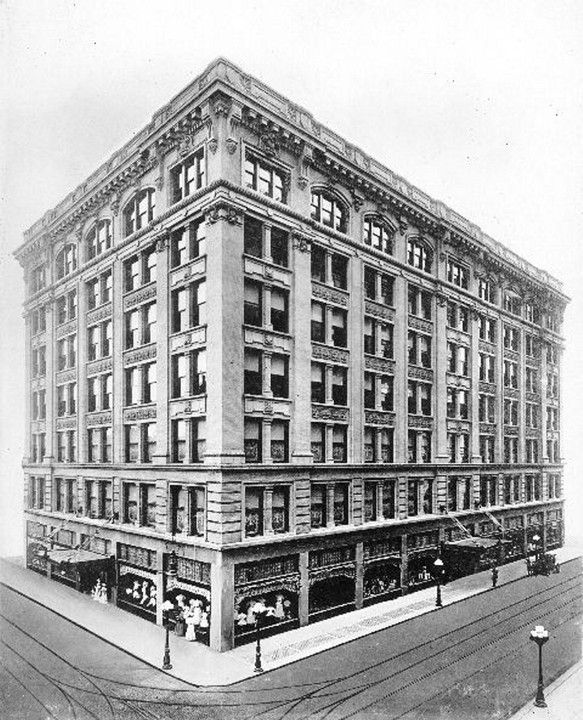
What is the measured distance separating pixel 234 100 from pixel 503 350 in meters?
27.7

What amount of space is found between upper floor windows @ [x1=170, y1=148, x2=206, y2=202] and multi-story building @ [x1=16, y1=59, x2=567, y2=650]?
0.13m

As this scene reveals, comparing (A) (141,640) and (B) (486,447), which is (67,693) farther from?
(B) (486,447)

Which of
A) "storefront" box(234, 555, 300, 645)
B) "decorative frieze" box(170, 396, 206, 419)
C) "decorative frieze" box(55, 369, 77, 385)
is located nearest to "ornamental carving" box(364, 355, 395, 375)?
"decorative frieze" box(170, 396, 206, 419)

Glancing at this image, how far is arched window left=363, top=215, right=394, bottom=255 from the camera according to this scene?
109 ft

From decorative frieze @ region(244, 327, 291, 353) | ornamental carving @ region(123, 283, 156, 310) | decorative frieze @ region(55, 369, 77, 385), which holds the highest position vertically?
ornamental carving @ region(123, 283, 156, 310)

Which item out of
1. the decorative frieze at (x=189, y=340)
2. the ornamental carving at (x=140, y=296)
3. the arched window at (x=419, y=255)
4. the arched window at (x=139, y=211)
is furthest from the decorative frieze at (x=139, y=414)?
the arched window at (x=419, y=255)

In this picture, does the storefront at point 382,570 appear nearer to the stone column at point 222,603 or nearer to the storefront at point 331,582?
the storefront at point 331,582

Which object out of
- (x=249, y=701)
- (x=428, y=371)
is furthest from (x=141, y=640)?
(x=428, y=371)

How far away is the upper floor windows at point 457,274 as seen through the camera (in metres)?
39.4

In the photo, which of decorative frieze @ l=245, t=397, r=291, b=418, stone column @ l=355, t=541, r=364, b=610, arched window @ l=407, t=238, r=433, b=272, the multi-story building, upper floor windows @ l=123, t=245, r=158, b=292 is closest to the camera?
the multi-story building

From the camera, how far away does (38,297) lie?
38.2m

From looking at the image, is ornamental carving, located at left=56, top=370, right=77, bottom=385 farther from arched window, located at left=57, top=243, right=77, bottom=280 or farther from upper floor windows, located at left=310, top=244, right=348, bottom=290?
upper floor windows, located at left=310, top=244, right=348, bottom=290

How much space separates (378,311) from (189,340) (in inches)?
454

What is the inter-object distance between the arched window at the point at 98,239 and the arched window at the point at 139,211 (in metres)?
1.89
